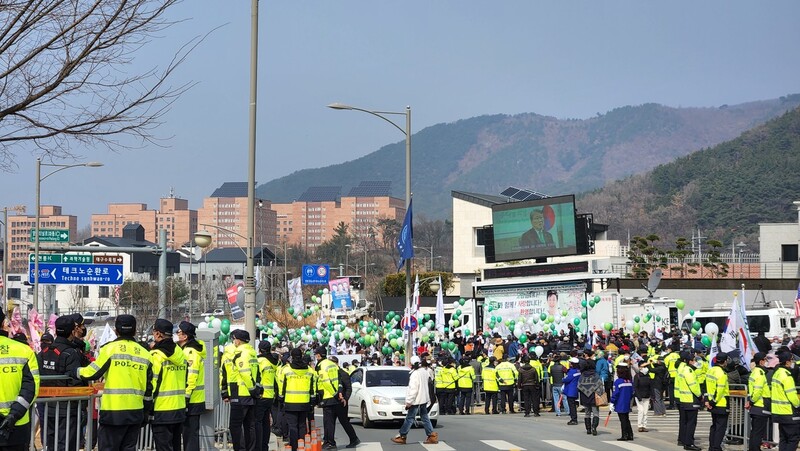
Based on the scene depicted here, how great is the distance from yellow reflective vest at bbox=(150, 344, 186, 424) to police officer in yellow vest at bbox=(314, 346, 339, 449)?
7579 millimetres

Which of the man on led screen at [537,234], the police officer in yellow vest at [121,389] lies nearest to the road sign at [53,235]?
the man on led screen at [537,234]

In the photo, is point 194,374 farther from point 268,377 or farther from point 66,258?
point 66,258

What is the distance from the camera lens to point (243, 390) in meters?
16.1

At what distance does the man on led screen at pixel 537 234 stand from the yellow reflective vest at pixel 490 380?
1332 inches

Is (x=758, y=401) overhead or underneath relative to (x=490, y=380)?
overhead

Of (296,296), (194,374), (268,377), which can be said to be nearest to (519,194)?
(296,296)

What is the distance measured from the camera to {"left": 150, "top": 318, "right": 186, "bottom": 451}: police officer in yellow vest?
485 inches

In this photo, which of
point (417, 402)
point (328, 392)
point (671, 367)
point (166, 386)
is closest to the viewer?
point (166, 386)

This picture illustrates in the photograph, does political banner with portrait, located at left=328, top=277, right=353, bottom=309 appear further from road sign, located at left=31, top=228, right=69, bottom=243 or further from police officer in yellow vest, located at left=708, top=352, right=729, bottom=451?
police officer in yellow vest, located at left=708, top=352, right=729, bottom=451

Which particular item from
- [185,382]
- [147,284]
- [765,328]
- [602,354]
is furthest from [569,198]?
[185,382]

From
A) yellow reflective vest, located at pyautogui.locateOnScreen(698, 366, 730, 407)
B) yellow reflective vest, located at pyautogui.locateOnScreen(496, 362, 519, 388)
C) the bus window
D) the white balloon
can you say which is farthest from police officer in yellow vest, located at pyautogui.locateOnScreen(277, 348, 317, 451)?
the bus window

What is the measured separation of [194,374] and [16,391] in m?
4.89

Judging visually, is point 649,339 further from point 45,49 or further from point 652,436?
point 45,49

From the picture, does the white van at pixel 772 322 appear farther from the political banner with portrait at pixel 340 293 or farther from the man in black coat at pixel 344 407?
the political banner with portrait at pixel 340 293
